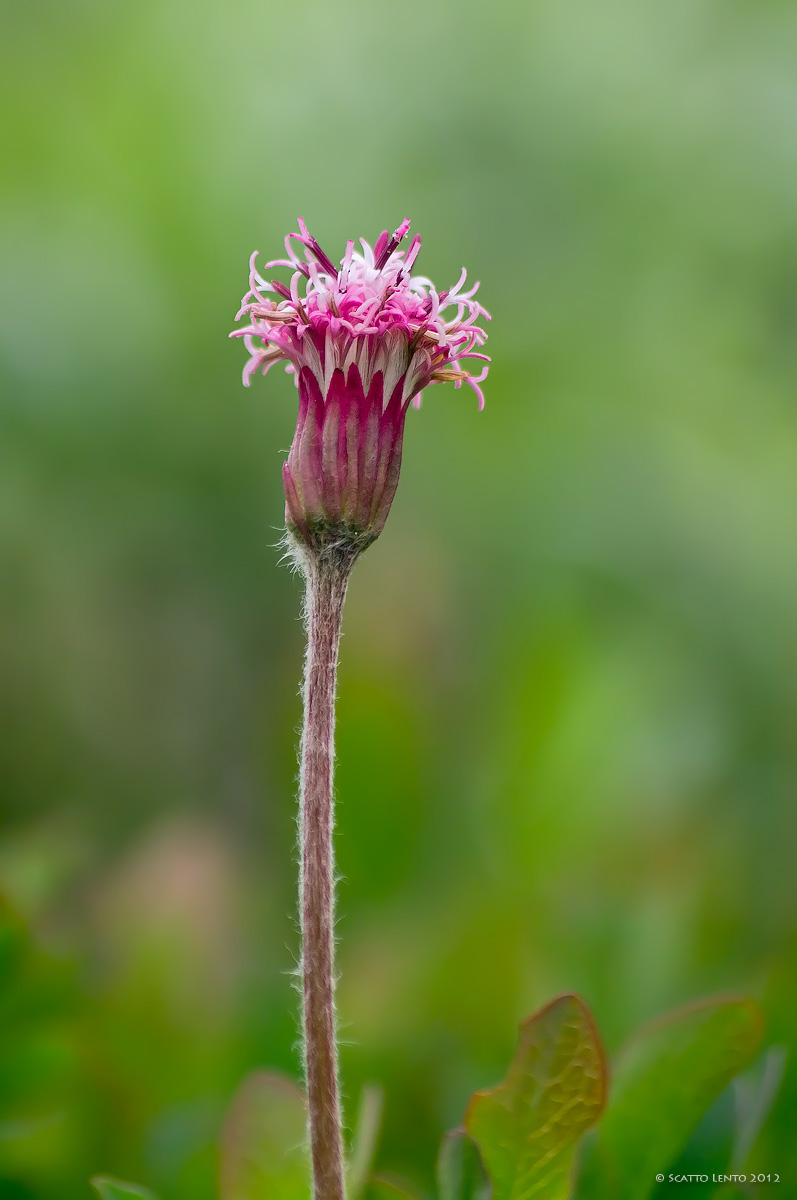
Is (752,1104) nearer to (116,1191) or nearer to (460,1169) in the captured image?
(460,1169)

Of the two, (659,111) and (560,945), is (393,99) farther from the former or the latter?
(560,945)

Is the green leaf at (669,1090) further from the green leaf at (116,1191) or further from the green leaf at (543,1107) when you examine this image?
the green leaf at (116,1191)

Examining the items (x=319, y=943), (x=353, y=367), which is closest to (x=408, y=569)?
(x=353, y=367)

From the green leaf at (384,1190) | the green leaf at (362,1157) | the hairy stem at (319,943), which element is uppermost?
the hairy stem at (319,943)

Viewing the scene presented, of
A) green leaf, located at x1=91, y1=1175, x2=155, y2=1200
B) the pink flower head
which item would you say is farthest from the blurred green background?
the pink flower head

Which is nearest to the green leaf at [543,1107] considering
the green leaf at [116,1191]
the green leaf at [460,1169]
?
the green leaf at [460,1169]

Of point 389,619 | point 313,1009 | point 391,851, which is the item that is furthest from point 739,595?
point 313,1009
